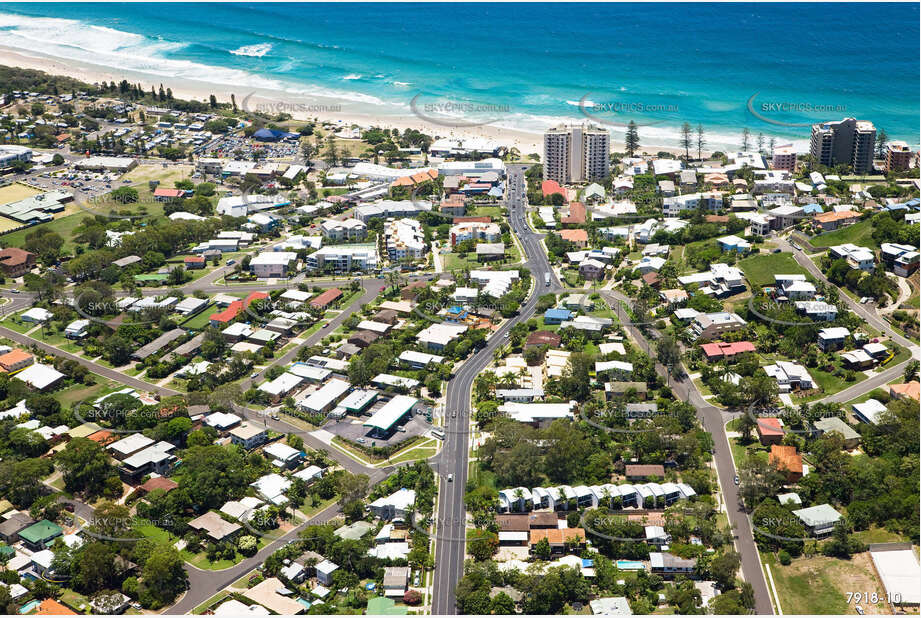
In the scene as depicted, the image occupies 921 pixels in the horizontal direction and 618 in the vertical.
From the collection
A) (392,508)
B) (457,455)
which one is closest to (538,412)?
(457,455)

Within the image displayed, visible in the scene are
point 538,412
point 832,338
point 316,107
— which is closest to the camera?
point 538,412

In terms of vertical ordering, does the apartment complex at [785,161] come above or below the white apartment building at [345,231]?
above

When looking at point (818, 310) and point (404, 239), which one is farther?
point (404, 239)

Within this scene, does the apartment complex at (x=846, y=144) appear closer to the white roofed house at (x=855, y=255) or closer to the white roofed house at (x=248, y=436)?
the white roofed house at (x=855, y=255)

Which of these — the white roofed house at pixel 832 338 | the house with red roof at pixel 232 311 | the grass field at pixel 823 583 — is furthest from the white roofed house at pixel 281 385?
the white roofed house at pixel 832 338

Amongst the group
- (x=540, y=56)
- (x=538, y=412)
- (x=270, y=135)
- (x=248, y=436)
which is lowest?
(x=248, y=436)

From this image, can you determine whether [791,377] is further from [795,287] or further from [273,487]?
[273,487]

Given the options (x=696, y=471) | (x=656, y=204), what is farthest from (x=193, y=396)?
(x=656, y=204)
